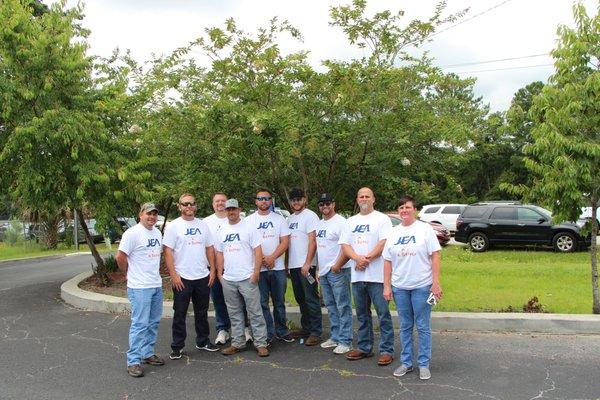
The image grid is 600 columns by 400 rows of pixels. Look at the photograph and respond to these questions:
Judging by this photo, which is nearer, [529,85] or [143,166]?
[143,166]

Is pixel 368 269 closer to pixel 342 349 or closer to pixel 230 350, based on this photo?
pixel 342 349

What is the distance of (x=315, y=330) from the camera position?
649 centimetres

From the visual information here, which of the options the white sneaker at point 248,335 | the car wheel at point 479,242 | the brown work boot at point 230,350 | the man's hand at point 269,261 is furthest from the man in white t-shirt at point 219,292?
the car wheel at point 479,242

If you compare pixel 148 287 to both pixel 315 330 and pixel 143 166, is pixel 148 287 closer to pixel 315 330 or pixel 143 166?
pixel 315 330

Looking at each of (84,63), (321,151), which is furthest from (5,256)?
(321,151)

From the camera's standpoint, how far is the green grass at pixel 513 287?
25.1ft

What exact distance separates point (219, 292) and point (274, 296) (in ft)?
2.14

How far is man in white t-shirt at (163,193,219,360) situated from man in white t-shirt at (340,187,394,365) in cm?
156

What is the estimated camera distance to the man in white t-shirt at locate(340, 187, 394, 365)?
5543mm

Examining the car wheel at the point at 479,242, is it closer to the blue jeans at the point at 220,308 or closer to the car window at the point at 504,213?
the car window at the point at 504,213

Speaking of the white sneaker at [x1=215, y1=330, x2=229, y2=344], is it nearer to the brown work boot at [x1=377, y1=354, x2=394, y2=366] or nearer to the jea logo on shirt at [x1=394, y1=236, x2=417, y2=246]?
the brown work boot at [x1=377, y1=354, x2=394, y2=366]

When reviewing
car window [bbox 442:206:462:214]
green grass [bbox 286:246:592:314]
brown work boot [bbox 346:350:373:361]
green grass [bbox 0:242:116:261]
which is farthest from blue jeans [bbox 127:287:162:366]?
car window [bbox 442:206:462:214]

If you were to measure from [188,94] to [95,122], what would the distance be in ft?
9.69

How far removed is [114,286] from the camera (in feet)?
34.4
